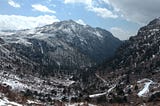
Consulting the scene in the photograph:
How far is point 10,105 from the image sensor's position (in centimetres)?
8519

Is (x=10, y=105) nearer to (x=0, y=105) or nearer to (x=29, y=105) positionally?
(x=0, y=105)

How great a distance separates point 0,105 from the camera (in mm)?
80312

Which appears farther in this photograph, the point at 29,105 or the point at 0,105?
the point at 29,105

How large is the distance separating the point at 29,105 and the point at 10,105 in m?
17.7

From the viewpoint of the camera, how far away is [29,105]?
337 feet

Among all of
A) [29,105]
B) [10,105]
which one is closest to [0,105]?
[10,105]

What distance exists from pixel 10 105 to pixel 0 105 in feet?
16.7

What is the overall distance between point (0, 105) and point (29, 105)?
22.8 m

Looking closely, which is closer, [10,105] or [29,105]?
[10,105]
